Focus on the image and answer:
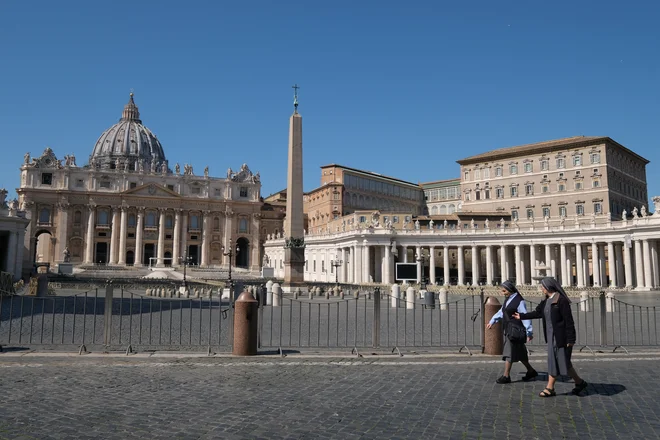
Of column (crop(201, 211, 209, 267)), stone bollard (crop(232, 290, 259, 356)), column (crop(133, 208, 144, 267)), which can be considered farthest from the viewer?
column (crop(201, 211, 209, 267))

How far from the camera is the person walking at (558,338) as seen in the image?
23.1 ft

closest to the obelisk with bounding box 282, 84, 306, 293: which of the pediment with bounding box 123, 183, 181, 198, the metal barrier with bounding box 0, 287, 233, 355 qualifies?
the metal barrier with bounding box 0, 287, 233, 355

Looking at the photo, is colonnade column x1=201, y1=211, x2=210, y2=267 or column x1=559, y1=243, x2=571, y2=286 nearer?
column x1=559, y1=243, x2=571, y2=286

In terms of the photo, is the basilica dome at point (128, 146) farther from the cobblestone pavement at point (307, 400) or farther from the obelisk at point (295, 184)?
the cobblestone pavement at point (307, 400)

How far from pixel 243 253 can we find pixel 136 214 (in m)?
19.6

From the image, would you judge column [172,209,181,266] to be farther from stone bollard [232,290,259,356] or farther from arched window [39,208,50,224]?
stone bollard [232,290,259,356]

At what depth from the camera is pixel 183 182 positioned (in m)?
88.6

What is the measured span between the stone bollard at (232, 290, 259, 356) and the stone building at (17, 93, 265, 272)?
6925 centimetres

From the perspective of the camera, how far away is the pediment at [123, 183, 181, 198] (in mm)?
83500

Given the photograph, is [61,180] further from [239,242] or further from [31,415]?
[31,415]

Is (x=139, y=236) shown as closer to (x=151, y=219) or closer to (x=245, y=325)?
(x=151, y=219)

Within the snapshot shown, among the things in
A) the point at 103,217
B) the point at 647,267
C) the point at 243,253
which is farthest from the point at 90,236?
the point at 647,267

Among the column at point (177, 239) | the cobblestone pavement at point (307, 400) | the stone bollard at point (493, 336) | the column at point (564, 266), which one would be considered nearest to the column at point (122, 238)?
the column at point (177, 239)

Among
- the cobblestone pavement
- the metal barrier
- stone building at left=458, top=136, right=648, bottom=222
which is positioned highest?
stone building at left=458, top=136, right=648, bottom=222
